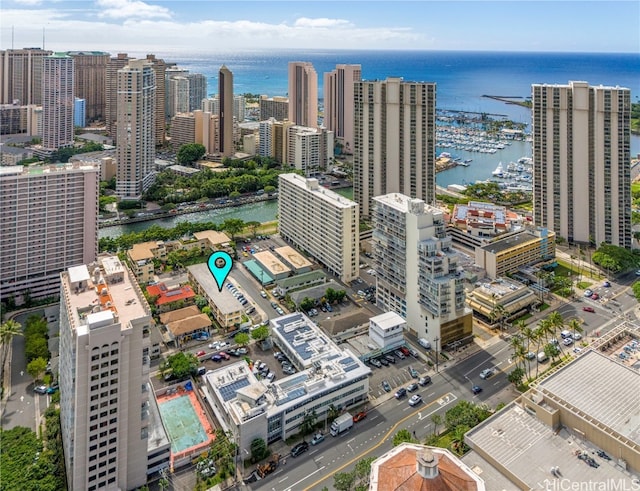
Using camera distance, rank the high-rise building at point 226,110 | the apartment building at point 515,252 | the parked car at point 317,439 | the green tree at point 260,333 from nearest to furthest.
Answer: the parked car at point 317,439 < the green tree at point 260,333 < the apartment building at point 515,252 < the high-rise building at point 226,110

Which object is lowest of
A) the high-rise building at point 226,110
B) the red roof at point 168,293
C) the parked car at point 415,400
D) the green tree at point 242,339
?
the parked car at point 415,400

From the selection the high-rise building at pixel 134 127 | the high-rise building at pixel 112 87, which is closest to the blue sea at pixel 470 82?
the high-rise building at pixel 112 87

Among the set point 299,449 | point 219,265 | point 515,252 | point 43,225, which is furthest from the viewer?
point 515,252

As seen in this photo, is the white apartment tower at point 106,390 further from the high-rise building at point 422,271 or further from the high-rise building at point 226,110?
the high-rise building at point 226,110

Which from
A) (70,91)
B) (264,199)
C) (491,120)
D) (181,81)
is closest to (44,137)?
(70,91)

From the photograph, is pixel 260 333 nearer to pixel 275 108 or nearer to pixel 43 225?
pixel 43 225

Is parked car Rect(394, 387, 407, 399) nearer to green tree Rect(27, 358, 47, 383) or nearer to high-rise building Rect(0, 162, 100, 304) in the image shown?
green tree Rect(27, 358, 47, 383)

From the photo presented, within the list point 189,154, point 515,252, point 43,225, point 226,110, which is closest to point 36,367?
point 43,225
